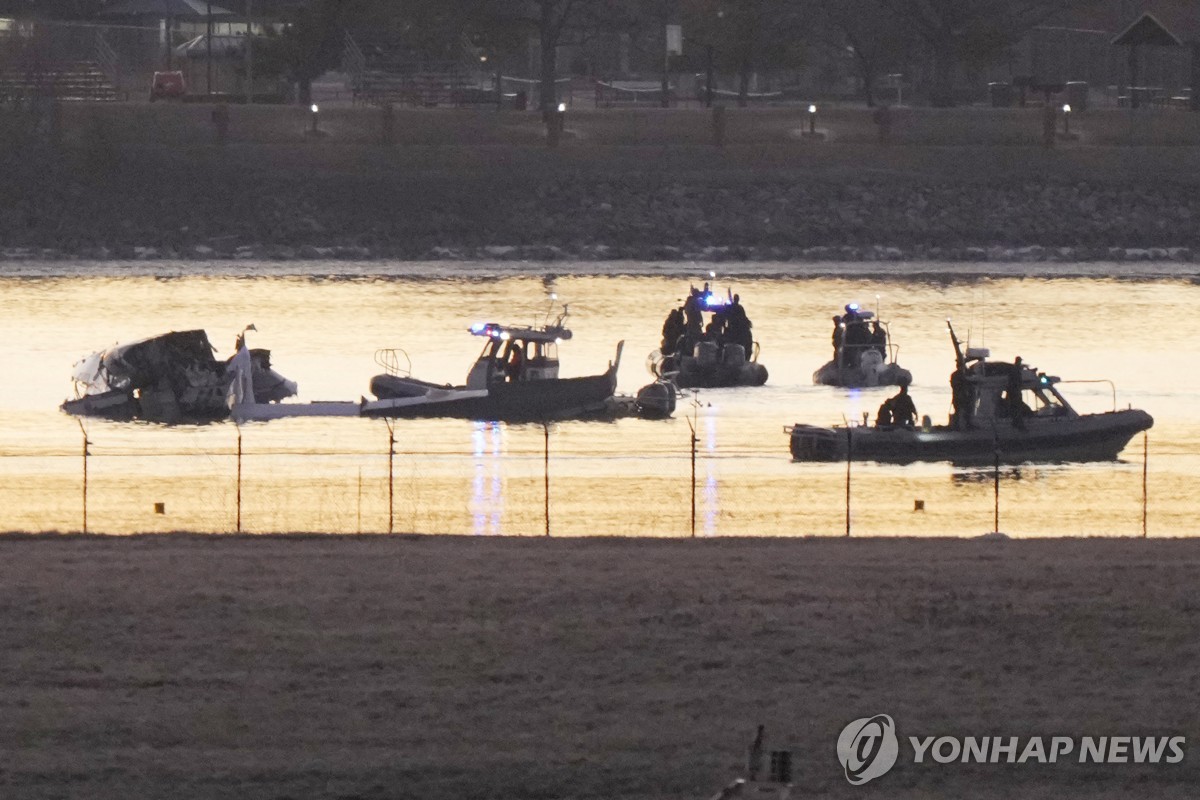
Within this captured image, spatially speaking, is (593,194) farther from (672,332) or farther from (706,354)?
(706,354)

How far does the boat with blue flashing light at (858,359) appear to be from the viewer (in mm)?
42219

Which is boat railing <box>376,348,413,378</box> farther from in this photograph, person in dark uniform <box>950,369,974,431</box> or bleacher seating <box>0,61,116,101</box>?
bleacher seating <box>0,61,116,101</box>

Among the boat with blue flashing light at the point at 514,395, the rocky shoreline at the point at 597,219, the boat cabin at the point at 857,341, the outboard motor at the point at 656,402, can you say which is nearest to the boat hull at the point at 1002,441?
the outboard motor at the point at 656,402

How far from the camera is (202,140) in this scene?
267 feet

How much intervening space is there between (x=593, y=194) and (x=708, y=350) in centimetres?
3764

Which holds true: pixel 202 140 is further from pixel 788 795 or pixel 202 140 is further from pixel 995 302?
pixel 788 795

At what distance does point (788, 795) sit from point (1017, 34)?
77.7m

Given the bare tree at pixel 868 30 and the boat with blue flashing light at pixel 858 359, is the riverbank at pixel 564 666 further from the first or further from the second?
the bare tree at pixel 868 30

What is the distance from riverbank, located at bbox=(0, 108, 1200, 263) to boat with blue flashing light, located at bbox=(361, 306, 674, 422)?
35.7 meters

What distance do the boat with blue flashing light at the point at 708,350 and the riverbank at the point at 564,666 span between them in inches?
858

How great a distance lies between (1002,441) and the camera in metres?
32.4

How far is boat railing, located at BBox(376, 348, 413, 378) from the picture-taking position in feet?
143

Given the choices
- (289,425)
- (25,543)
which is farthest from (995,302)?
(25,543)

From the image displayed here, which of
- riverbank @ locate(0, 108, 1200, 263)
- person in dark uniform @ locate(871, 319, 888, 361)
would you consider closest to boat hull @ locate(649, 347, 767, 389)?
person in dark uniform @ locate(871, 319, 888, 361)
